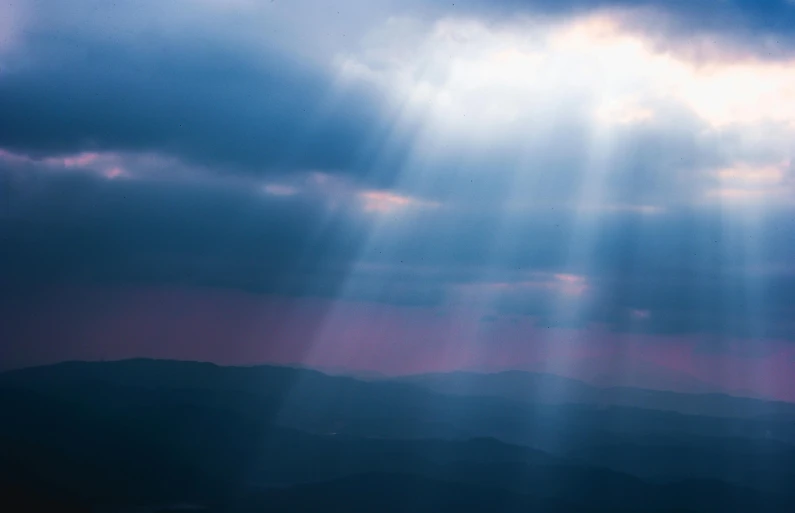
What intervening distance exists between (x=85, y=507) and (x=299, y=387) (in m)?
54.3

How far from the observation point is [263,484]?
8219cm

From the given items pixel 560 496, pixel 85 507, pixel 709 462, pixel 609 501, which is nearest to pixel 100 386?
pixel 85 507

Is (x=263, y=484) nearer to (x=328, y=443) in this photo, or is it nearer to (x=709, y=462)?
(x=328, y=443)

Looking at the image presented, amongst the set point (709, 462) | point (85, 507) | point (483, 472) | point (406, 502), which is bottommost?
point (85, 507)

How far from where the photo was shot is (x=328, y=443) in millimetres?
92500

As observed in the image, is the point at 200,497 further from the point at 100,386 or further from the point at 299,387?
the point at 299,387

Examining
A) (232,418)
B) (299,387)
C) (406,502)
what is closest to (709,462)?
(406,502)

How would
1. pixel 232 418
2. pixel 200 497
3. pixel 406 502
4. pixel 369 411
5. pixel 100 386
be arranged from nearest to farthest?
pixel 200 497, pixel 406 502, pixel 100 386, pixel 232 418, pixel 369 411

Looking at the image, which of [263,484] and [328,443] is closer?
[263,484]

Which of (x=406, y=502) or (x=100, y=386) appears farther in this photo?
(x=100, y=386)

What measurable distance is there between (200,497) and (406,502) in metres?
23.2

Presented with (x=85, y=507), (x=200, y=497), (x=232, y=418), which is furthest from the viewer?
(x=232, y=418)

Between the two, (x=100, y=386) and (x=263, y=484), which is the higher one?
(x=100, y=386)

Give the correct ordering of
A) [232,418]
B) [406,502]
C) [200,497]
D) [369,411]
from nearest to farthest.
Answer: [200,497], [406,502], [232,418], [369,411]
